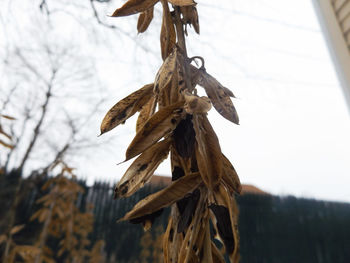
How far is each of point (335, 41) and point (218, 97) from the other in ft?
6.27

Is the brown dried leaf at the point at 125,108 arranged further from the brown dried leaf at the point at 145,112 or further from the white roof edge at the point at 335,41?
the white roof edge at the point at 335,41

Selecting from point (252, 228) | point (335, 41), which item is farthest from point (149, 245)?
point (335, 41)

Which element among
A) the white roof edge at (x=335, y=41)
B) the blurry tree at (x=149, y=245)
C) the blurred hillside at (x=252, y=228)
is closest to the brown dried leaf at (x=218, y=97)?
the white roof edge at (x=335, y=41)

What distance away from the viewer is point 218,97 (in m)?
0.28

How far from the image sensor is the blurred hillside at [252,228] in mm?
3676

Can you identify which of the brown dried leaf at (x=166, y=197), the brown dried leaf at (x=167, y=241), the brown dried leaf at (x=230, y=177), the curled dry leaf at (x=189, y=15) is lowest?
the brown dried leaf at (x=167, y=241)

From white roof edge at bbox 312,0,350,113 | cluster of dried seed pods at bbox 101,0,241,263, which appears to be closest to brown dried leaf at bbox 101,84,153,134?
cluster of dried seed pods at bbox 101,0,241,263

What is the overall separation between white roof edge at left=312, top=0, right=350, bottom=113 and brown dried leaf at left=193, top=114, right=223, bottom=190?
1.74 m

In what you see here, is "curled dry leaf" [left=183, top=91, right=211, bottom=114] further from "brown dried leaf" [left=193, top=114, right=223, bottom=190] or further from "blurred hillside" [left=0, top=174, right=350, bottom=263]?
"blurred hillside" [left=0, top=174, right=350, bottom=263]

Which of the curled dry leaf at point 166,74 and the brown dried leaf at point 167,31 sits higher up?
the brown dried leaf at point 167,31

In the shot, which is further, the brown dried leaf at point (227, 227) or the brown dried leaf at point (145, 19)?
the brown dried leaf at point (145, 19)

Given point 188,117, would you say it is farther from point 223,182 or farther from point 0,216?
point 0,216

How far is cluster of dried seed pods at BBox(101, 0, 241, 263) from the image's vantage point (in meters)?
0.22

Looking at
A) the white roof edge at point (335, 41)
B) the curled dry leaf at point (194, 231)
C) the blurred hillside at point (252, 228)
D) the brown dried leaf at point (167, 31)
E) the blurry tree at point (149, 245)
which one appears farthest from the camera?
the blurred hillside at point (252, 228)
